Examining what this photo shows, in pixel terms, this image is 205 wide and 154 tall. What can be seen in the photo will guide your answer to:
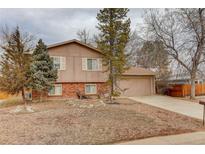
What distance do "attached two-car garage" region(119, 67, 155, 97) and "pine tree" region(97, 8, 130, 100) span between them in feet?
4.49

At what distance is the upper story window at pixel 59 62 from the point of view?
854 centimetres

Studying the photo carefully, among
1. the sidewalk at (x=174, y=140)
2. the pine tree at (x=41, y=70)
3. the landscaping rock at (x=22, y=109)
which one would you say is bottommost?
the sidewalk at (x=174, y=140)

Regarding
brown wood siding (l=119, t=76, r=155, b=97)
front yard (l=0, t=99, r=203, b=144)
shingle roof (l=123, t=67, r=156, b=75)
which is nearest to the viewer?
front yard (l=0, t=99, r=203, b=144)

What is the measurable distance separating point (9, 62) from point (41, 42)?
0.94m

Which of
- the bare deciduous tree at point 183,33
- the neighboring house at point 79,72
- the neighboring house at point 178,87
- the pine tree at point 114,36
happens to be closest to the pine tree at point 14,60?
the neighboring house at point 79,72

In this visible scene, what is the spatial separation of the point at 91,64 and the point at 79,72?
59cm

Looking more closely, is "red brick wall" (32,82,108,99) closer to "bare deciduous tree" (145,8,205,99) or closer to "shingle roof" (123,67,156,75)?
"shingle roof" (123,67,156,75)

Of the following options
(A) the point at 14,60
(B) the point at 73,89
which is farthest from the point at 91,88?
(A) the point at 14,60

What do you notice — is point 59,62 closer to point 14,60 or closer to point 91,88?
point 91,88

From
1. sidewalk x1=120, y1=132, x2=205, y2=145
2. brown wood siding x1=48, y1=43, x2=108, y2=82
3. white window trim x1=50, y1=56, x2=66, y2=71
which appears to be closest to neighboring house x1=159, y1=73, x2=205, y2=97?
brown wood siding x1=48, y1=43, x2=108, y2=82

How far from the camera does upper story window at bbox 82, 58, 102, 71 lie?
955 cm

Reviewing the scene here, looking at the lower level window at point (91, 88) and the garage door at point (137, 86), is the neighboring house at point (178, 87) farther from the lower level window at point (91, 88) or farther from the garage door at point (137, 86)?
the lower level window at point (91, 88)
